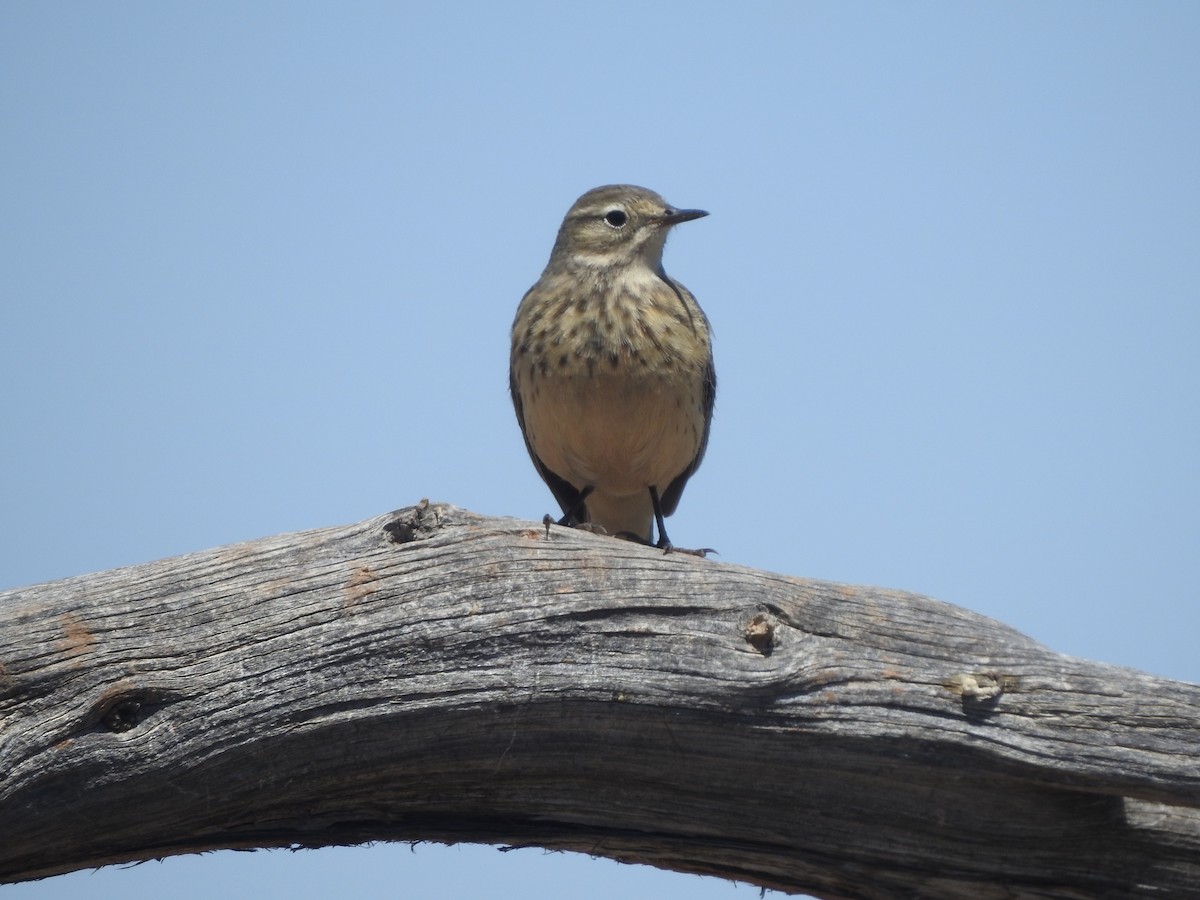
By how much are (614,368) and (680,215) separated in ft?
5.01

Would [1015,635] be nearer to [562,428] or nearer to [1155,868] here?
[1155,868]

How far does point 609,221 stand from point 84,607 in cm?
492

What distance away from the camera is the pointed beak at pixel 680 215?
8375mm

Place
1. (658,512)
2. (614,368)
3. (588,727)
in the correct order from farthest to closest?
(658,512) < (614,368) < (588,727)

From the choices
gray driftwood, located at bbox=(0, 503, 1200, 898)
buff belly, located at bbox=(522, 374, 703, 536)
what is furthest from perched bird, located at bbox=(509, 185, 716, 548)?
gray driftwood, located at bbox=(0, 503, 1200, 898)

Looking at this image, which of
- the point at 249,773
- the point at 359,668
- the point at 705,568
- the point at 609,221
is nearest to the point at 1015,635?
the point at 705,568

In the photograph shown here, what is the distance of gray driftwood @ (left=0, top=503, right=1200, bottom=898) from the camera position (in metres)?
4.32

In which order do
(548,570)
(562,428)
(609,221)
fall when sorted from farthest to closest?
(609,221) → (562,428) → (548,570)

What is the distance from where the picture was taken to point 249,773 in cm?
431

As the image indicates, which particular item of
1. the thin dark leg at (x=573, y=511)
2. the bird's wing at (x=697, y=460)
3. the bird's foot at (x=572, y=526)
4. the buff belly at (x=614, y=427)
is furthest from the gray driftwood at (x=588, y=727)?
the thin dark leg at (x=573, y=511)

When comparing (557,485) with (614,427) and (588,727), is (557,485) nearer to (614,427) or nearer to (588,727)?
(614,427)

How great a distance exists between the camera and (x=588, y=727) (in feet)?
14.5

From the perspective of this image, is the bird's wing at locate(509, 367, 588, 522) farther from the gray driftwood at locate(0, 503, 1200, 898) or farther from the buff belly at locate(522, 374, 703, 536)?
the gray driftwood at locate(0, 503, 1200, 898)

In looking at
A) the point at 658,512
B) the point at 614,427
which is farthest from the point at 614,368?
the point at 658,512
